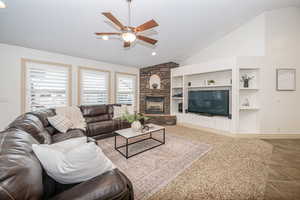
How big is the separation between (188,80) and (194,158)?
3.32 meters

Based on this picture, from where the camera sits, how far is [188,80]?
197 inches

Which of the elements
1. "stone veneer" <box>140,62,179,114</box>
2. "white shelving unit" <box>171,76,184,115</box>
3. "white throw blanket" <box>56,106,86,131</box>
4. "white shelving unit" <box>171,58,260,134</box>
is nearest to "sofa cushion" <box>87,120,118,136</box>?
"white throw blanket" <box>56,106,86,131</box>

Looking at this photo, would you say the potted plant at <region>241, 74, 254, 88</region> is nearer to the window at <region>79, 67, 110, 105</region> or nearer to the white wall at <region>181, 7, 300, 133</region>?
the white wall at <region>181, 7, 300, 133</region>

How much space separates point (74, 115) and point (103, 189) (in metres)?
2.82

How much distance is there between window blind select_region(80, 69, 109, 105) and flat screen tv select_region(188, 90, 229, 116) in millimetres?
3216

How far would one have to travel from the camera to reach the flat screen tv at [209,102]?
12.5ft

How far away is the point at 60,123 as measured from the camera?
2691 mm

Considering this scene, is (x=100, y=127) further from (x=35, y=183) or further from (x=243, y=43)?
(x=243, y=43)

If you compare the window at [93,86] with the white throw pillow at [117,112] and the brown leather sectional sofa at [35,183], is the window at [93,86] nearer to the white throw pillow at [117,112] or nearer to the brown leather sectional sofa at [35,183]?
the white throw pillow at [117,112]

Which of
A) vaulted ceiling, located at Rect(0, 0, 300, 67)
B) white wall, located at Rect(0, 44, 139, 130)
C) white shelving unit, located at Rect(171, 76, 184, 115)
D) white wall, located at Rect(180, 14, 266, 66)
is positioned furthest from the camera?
white shelving unit, located at Rect(171, 76, 184, 115)

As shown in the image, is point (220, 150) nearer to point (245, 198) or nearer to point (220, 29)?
point (245, 198)

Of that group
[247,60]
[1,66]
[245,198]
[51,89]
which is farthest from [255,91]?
[1,66]

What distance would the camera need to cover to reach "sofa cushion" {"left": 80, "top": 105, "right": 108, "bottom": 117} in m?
3.62

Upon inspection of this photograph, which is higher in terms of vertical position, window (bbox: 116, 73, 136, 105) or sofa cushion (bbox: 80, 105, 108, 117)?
window (bbox: 116, 73, 136, 105)
